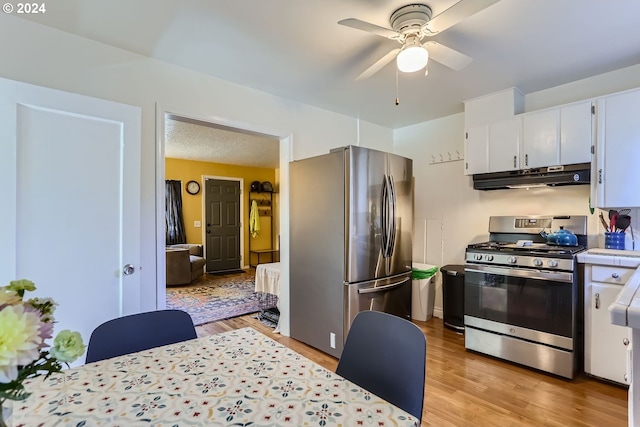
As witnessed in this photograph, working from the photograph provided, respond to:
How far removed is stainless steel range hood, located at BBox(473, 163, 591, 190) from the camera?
8.63 feet

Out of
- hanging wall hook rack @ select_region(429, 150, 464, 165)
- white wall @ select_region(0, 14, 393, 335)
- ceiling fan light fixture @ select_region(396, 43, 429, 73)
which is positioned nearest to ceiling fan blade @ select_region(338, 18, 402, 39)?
ceiling fan light fixture @ select_region(396, 43, 429, 73)

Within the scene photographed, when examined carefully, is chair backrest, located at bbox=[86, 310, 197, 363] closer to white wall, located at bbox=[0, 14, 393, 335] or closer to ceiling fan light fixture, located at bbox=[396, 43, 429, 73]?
white wall, located at bbox=[0, 14, 393, 335]

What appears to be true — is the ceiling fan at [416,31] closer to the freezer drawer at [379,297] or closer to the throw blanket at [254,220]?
the freezer drawer at [379,297]

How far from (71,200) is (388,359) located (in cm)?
206

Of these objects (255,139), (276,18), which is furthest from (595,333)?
(255,139)

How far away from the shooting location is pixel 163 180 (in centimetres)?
246

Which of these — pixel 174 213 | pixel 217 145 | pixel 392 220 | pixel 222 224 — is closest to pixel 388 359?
pixel 392 220

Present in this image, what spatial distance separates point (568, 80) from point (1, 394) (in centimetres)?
398

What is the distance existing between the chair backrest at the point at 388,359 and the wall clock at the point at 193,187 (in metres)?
6.36

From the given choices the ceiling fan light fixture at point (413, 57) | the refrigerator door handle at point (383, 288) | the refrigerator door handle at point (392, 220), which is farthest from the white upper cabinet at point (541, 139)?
the ceiling fan light fixture at point (413, 57)

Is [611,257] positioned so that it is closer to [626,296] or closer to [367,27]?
[626,296]

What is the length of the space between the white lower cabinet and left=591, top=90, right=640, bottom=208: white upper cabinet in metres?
0.58

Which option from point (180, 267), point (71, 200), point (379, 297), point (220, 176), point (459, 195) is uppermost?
point (220, 176)

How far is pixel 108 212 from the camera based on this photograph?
2.06m
